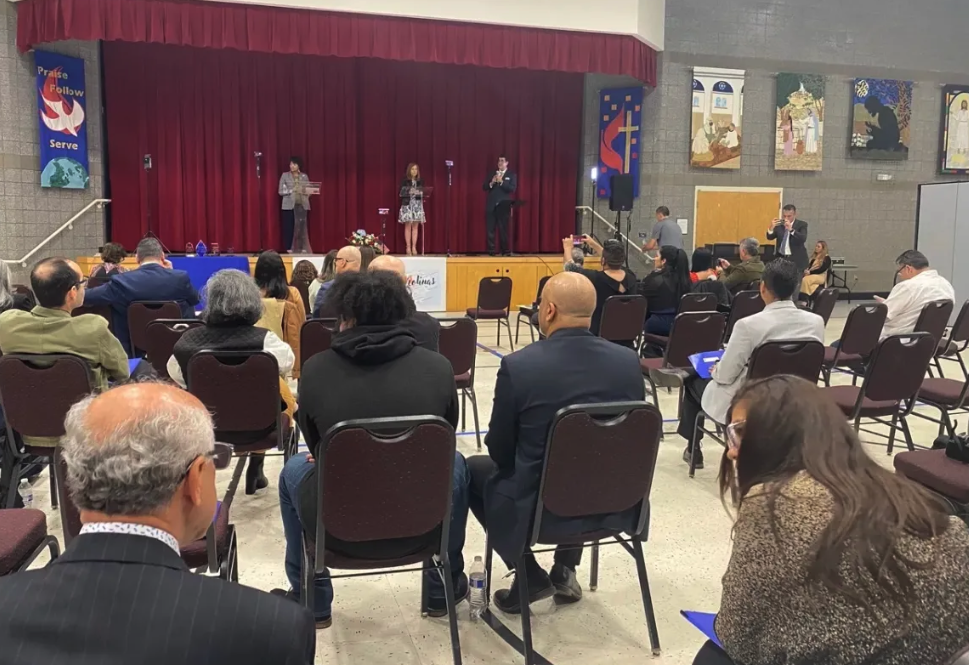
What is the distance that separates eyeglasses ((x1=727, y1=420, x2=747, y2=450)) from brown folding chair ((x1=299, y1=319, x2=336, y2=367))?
9.17ft

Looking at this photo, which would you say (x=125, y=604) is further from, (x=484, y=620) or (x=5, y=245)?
(x=5, y=245)

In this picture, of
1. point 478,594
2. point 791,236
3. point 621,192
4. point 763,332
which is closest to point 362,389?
point 478,594

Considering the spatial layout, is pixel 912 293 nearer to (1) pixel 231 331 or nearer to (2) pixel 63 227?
(1) pixel 231 331

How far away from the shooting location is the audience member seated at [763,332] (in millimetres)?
3766

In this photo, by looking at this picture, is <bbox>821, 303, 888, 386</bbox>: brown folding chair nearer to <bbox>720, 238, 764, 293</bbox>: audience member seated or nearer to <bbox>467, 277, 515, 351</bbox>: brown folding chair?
<bbox>720, 238, 764, 293</bbox>: audience member seated

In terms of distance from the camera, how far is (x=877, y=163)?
1273 cm

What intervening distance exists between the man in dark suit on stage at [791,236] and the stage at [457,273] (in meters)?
2.58

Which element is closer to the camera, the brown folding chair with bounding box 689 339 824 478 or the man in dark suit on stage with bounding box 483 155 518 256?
the brown folding chair with bounding box 689 339 824 478

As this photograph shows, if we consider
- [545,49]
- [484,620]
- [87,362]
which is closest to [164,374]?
[87,362]

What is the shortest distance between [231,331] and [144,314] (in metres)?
1.75

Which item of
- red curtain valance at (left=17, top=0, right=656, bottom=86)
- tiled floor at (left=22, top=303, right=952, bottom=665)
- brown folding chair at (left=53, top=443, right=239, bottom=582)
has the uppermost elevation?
red curtain valance at (left=17, top=0, right=656, bottom=86)

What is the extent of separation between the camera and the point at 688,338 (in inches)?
191

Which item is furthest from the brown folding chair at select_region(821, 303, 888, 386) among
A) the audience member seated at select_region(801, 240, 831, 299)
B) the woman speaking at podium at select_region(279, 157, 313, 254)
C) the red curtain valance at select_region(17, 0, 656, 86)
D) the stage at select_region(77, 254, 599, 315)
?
the woman speaking at podium at select_region(279, 157, 313, 254)

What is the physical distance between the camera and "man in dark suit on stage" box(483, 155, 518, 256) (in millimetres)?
11562
